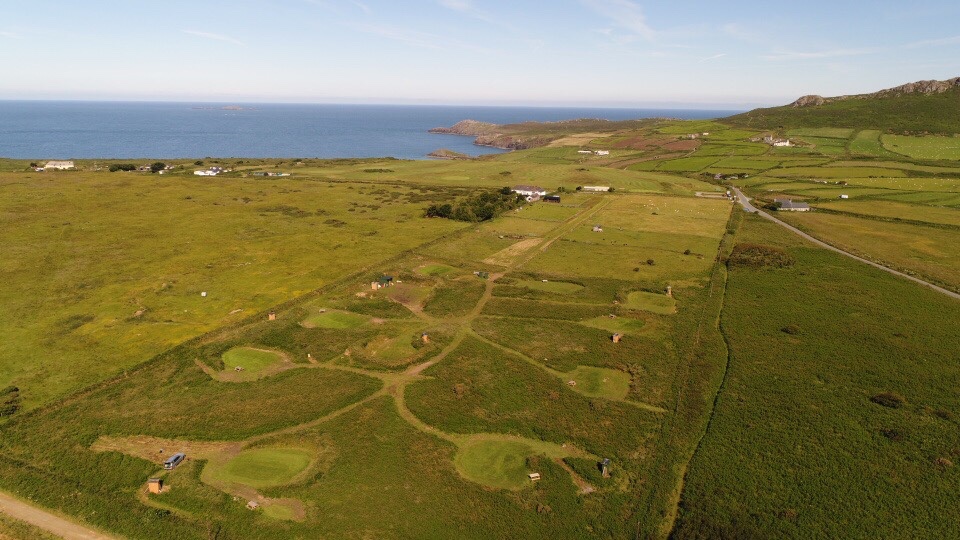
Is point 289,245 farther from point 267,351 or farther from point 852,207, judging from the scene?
point 852,207

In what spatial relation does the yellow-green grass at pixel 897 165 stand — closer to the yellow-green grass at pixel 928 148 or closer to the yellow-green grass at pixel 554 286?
the yellow-green grass at pixel 928 148

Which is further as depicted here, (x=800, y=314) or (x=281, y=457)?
(x=800, y=314)

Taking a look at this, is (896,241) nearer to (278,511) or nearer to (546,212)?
(546,212)

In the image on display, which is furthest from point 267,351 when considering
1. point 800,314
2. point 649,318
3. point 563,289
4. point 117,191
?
point 117,191

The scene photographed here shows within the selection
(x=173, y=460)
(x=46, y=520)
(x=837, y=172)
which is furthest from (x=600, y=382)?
(x=837, y=172)

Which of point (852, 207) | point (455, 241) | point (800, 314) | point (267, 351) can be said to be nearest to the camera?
point (267, 351)

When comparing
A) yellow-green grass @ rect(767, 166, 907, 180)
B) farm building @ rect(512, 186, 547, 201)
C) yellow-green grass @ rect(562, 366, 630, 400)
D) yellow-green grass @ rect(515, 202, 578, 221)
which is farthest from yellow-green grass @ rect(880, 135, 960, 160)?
yellow-green grass @ rect(562, 366, 630, 400)

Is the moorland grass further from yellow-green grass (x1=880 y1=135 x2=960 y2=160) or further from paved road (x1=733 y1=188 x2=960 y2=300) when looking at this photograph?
yellow-green grass (x1=880 y1=135 x2=960 y2=160)
